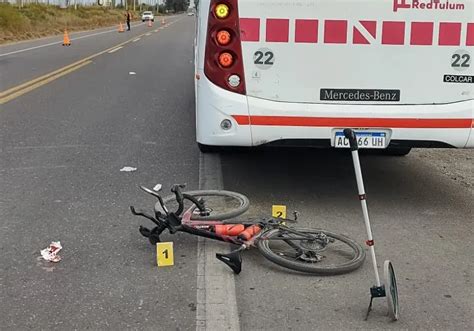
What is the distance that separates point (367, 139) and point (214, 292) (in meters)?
1.96

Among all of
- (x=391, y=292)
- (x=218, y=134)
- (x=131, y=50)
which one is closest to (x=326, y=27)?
(x=218, y=134)

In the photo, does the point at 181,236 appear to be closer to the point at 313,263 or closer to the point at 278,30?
the point at 313,263

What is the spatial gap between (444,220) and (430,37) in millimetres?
1505

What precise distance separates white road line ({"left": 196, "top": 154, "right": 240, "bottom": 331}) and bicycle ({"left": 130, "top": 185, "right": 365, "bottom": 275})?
11 cm

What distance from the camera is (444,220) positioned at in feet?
17.1

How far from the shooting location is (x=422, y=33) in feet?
16.1

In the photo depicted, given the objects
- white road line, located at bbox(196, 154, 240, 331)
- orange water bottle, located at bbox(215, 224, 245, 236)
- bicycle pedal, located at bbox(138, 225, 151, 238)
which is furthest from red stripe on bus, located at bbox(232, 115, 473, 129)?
bicycle pedal, located at bbox(138, 225, 151, 238)

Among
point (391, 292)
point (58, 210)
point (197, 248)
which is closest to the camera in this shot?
point (391, 292)

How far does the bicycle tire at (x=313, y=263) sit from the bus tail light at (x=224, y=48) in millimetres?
1292

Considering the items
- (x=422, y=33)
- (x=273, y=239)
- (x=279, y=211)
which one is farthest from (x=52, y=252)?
(x=422, y=33)

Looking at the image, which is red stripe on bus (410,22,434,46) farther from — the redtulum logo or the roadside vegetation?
the roadside vegetation

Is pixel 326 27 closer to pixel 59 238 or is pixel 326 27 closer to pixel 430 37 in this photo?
pixel 430 37

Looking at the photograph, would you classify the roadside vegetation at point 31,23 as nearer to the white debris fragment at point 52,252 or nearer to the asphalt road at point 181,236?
the asphalt road at point 181,236

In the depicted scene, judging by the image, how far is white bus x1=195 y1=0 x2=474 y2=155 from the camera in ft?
16.0
